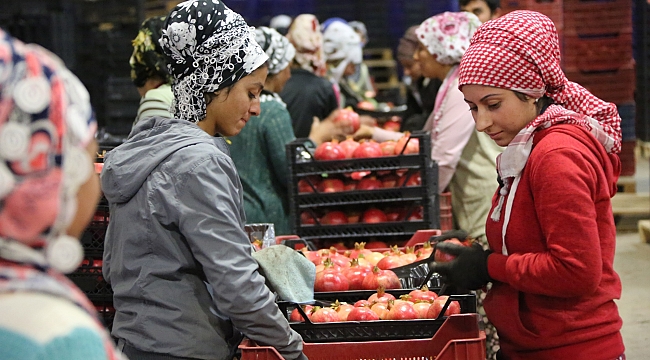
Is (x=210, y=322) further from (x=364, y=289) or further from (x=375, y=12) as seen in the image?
(x=375, y=12)

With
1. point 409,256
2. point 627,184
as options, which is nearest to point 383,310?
point 409,256

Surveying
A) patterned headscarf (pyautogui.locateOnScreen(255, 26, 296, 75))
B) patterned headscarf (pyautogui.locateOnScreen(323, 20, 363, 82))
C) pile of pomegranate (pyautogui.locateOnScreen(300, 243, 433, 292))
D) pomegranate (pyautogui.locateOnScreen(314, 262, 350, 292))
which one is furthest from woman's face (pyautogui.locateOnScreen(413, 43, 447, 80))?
patterned headscarf (pyautogui.locateOnScreen(323, 20, 363, 82))

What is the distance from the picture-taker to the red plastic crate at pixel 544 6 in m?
7.80

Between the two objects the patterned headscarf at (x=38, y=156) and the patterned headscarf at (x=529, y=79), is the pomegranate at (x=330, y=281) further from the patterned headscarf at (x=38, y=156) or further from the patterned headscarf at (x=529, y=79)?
the patterned headscarf at (x=38, y=156)

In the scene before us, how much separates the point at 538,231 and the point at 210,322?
0.99 meters

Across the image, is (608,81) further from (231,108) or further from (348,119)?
(231,108)

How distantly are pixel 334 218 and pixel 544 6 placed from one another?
479 centimetres

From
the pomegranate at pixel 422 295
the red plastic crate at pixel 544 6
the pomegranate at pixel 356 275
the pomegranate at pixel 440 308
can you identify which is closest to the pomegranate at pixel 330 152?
the pomegranate at pixel 356 275

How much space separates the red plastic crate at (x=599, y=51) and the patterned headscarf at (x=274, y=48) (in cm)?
440

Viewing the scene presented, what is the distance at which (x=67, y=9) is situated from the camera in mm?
11008

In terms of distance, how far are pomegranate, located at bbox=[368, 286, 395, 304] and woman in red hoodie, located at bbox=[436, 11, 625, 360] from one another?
0.23 metres

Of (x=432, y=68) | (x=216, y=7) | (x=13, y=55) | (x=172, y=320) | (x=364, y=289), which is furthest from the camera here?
(x=432, y=68)

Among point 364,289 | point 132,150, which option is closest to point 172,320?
point 132,150

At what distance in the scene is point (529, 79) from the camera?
242 centimetres
